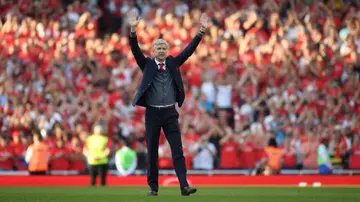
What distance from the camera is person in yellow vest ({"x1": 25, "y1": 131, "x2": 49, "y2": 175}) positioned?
891 inches

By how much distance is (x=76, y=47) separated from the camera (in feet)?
89.4

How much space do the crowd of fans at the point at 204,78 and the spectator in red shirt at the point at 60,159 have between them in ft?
0.11

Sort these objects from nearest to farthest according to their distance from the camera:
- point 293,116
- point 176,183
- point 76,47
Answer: point 176,183
point 293,116
point 76,47

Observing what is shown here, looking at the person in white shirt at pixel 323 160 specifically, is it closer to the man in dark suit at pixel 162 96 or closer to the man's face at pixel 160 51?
the man in dark suit at pixel 162 96

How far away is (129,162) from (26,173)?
2826 mm

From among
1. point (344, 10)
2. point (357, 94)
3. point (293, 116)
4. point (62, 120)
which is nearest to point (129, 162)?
point (62, 120)

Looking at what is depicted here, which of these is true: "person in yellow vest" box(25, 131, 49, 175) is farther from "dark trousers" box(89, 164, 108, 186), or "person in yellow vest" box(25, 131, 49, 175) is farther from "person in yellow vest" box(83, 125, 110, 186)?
"dark trousers" box(89, 164, 108, 186)

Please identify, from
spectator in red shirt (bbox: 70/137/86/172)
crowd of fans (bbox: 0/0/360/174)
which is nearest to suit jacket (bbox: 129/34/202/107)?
crowd of fans (bbox: 0/0/360/174)

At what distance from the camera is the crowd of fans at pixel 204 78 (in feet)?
77.2

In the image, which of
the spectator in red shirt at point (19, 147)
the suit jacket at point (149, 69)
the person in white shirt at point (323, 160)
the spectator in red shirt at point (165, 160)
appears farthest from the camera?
the spectator in red shirt at point (19, 147)

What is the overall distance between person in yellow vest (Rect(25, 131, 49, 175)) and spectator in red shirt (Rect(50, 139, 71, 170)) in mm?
347

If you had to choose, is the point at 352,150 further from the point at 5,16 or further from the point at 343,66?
the point at 5,16

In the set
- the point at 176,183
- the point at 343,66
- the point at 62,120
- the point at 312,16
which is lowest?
the point at 176,183

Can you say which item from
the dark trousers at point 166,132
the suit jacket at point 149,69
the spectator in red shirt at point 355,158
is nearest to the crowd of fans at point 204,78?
the spectator in red shirt at point 355,158
